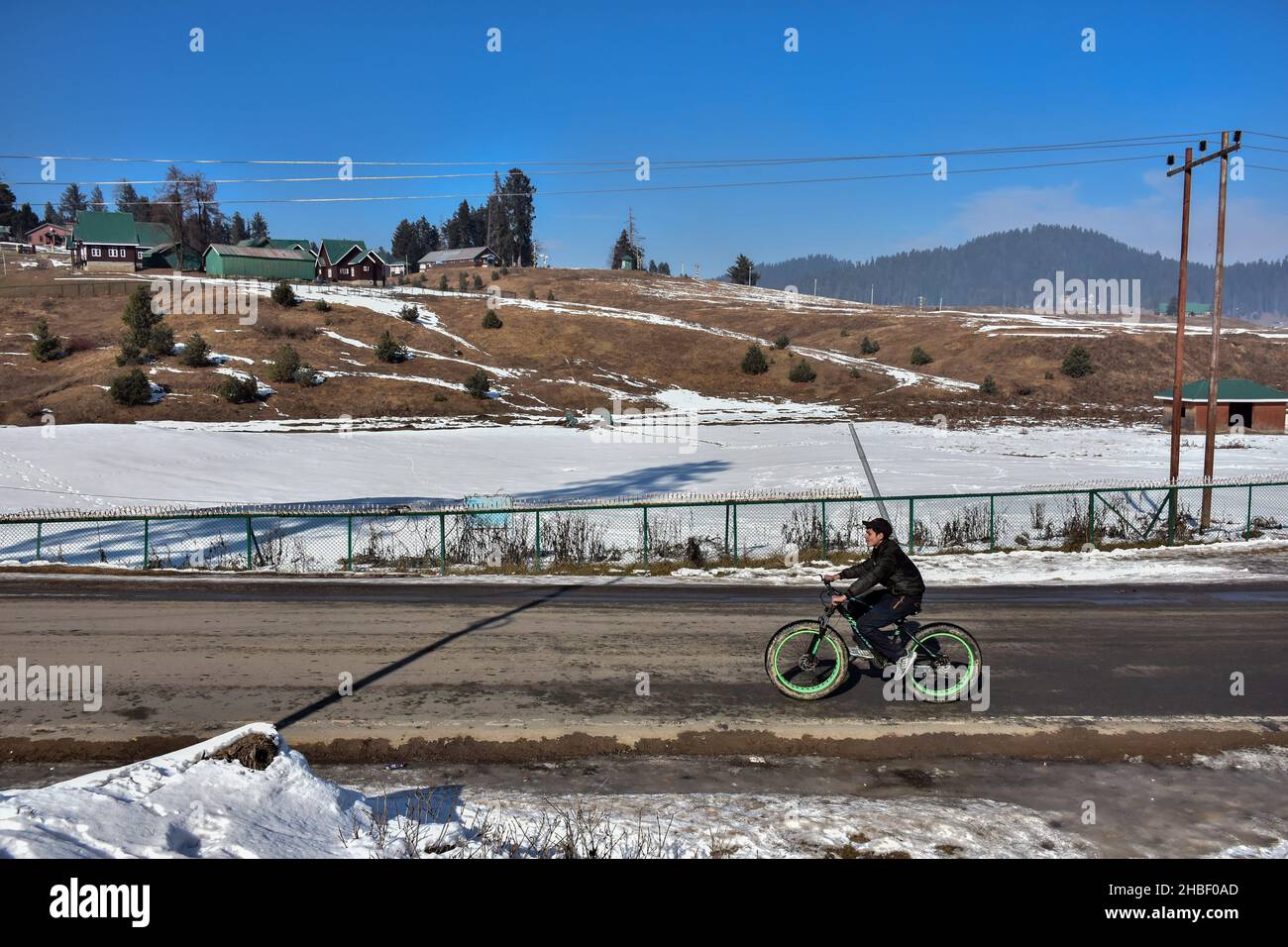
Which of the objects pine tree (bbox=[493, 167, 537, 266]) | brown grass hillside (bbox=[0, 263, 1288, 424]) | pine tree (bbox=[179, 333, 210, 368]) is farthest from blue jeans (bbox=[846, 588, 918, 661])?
pine tree (bbox=[493, 167, 537, 266])

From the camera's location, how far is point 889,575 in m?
10.0

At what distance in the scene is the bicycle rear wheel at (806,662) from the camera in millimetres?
10742

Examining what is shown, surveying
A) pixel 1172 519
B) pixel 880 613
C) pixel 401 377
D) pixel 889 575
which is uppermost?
pixel 401 377

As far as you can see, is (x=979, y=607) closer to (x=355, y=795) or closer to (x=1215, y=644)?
(x=1215, y=644)

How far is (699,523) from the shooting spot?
2434cm

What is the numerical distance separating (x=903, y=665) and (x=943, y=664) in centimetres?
48

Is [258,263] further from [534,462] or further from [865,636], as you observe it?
[865,636]

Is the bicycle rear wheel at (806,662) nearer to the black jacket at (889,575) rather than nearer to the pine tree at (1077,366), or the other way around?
the black jacket at (889,575)

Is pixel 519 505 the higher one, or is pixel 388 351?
pixel 388 351

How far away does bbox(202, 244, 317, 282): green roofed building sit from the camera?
337ft

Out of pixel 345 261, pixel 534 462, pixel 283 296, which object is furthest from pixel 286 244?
pixel 534 462

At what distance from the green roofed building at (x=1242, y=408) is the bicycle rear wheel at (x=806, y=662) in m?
54.2

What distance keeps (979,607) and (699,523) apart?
965 centimetres

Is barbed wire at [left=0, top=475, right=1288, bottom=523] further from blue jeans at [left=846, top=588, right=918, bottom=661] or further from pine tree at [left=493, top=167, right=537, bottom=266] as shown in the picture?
pine tree at [left=493, top=167, right=537, bottom=266]
